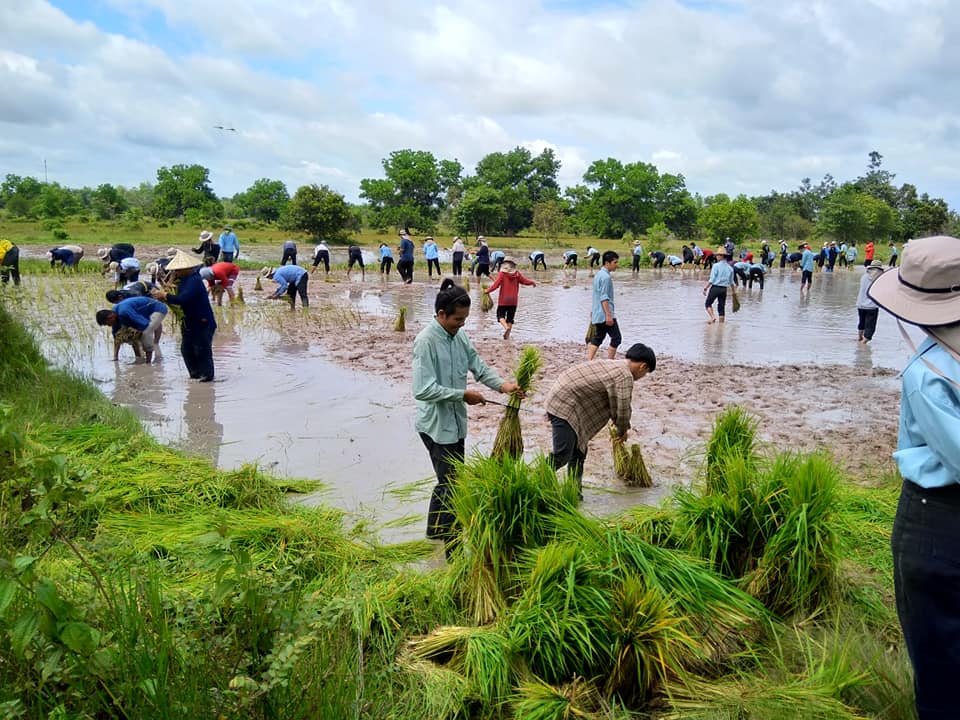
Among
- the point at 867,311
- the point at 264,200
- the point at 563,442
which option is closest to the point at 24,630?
the point at 563,442

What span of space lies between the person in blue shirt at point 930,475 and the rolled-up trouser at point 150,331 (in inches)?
406

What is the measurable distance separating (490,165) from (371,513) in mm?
67543

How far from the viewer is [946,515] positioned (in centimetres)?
211

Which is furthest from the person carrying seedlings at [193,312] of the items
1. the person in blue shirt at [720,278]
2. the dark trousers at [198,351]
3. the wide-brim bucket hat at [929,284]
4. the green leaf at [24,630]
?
the person in blue shirt at [720,278]

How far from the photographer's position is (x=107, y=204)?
54406mm

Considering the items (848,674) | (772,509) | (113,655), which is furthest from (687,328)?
Answer: (113,655)

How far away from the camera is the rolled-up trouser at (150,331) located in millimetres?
10570

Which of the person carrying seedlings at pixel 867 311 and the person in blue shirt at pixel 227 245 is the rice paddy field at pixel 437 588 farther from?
the person in blue shirt at pixel 227 245

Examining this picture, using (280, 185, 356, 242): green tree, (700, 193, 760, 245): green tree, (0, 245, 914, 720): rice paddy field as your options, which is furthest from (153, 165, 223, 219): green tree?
(0, 245, 914, 720): rice paddy field

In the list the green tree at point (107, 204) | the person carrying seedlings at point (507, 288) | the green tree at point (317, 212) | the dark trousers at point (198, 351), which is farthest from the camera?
the green tree at point (107, 204)

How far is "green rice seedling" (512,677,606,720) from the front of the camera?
2.89m

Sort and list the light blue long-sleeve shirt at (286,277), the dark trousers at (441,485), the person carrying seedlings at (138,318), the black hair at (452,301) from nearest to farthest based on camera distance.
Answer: the black hair at (452,301), the dark trousers at (441,485), the person carrying seedlings at (138,318), the light blue long-sleeve shirt at (286,277)

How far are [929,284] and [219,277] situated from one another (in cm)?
1536

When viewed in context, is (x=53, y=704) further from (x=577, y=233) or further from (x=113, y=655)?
(x=577, y=233)
